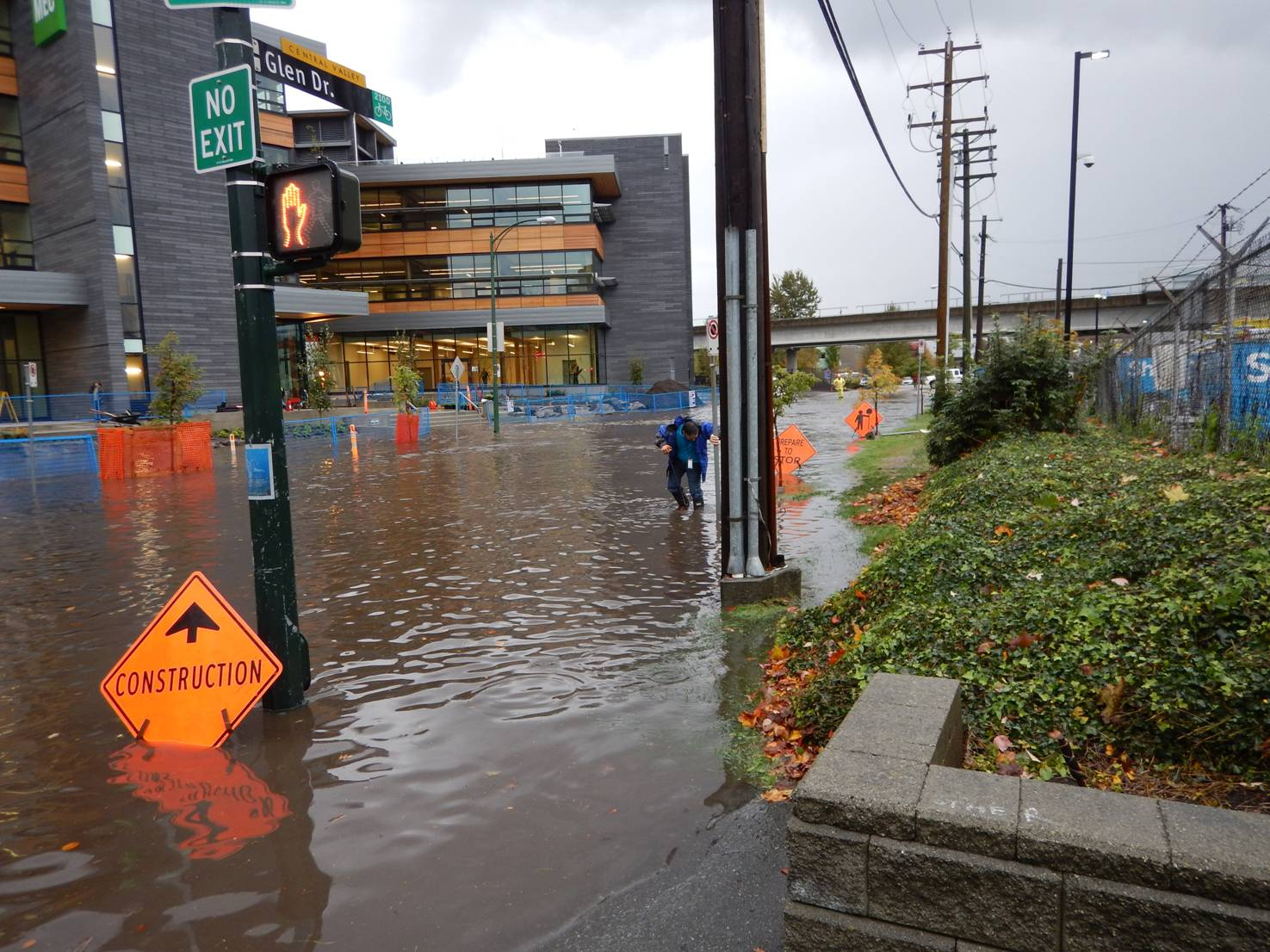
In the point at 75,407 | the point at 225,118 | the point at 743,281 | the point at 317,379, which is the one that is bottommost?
the point at 75,407

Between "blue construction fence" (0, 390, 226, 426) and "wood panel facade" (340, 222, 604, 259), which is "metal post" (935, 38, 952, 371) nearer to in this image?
"blue construction fence" (0, 390, 226, 426)

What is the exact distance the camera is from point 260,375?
5480mm

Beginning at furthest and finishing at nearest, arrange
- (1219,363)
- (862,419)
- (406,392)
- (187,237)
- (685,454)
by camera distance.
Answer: (406,392), (187,237), (862,419), (685,454), (1219,363)

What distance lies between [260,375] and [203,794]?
7.81ft

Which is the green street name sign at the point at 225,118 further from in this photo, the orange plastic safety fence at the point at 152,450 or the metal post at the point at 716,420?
the orange plastic safety fence at the point at 152,450

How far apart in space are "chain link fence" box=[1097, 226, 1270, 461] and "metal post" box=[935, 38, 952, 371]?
14.4 metres

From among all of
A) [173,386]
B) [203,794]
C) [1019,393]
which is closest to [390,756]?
[203,794]

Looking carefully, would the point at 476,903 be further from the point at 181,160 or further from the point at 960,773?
the point at 181,160

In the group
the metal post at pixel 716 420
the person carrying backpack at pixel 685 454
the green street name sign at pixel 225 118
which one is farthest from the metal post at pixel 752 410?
the person carrying backpack at pixel 685 454

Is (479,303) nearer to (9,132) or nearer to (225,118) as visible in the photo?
(9,132)

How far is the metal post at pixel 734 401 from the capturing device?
8.00m

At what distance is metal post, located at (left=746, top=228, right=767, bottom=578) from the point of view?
26.2 feet

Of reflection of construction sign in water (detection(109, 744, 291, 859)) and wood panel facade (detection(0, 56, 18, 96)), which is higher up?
wood panel facade (detection(0, 56, 18, 96))

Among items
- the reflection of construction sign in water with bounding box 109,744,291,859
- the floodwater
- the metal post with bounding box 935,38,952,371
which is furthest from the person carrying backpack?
the metal post with bounding box 935,38,952,371
